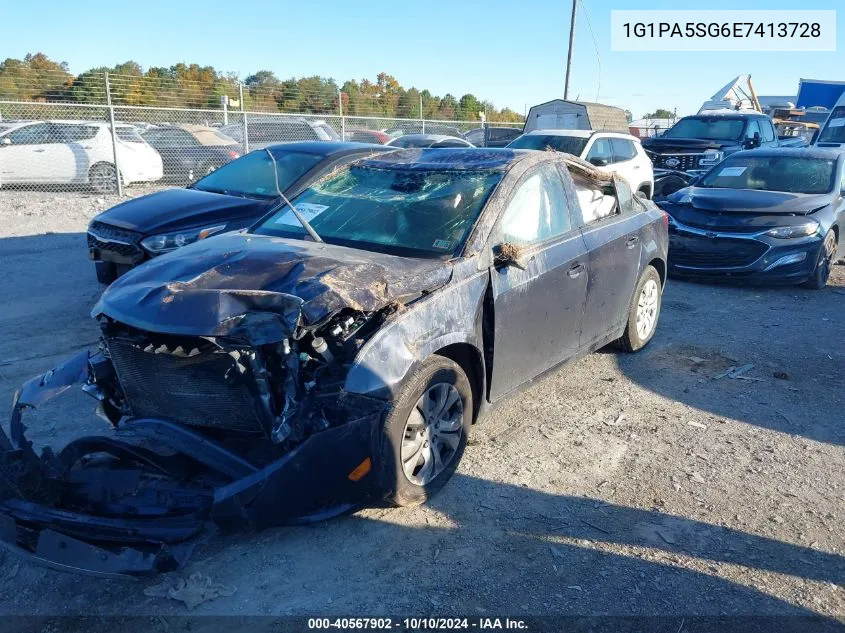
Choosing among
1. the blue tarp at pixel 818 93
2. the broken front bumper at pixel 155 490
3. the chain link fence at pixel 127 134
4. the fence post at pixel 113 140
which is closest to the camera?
the broken front bumper at pixel 155 490

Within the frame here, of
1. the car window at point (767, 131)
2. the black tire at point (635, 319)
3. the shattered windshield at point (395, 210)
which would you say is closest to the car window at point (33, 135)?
the shattered windshield at point (395, 210)

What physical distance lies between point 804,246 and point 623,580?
6.73 meters

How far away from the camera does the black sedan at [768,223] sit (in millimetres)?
8461

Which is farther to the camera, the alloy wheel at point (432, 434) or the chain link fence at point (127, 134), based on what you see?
the chain link fence at point (127, 134)

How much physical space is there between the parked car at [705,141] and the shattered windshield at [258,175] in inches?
368

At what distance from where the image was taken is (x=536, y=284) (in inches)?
169

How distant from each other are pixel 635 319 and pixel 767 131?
40.0ft

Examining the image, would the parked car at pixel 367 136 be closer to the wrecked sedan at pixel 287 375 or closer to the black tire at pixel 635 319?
the black tire at pixel 635 319

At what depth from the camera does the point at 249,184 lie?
768 centimetres

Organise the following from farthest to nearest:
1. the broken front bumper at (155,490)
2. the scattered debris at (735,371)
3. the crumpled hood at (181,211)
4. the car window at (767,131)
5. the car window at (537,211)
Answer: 1. the car window at (767,131)
2. the crumpled hood at (181,211)
3. the scattered debris at (735,371)
4. the car window at (537,211)
5. the broken front bumper at (155,490)

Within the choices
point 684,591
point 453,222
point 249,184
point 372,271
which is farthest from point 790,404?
point 249,184

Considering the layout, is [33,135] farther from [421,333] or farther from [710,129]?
[710,129]

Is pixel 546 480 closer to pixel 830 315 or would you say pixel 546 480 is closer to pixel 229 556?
pixel 229 556

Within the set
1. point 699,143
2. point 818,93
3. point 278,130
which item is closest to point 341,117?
point 278,130
